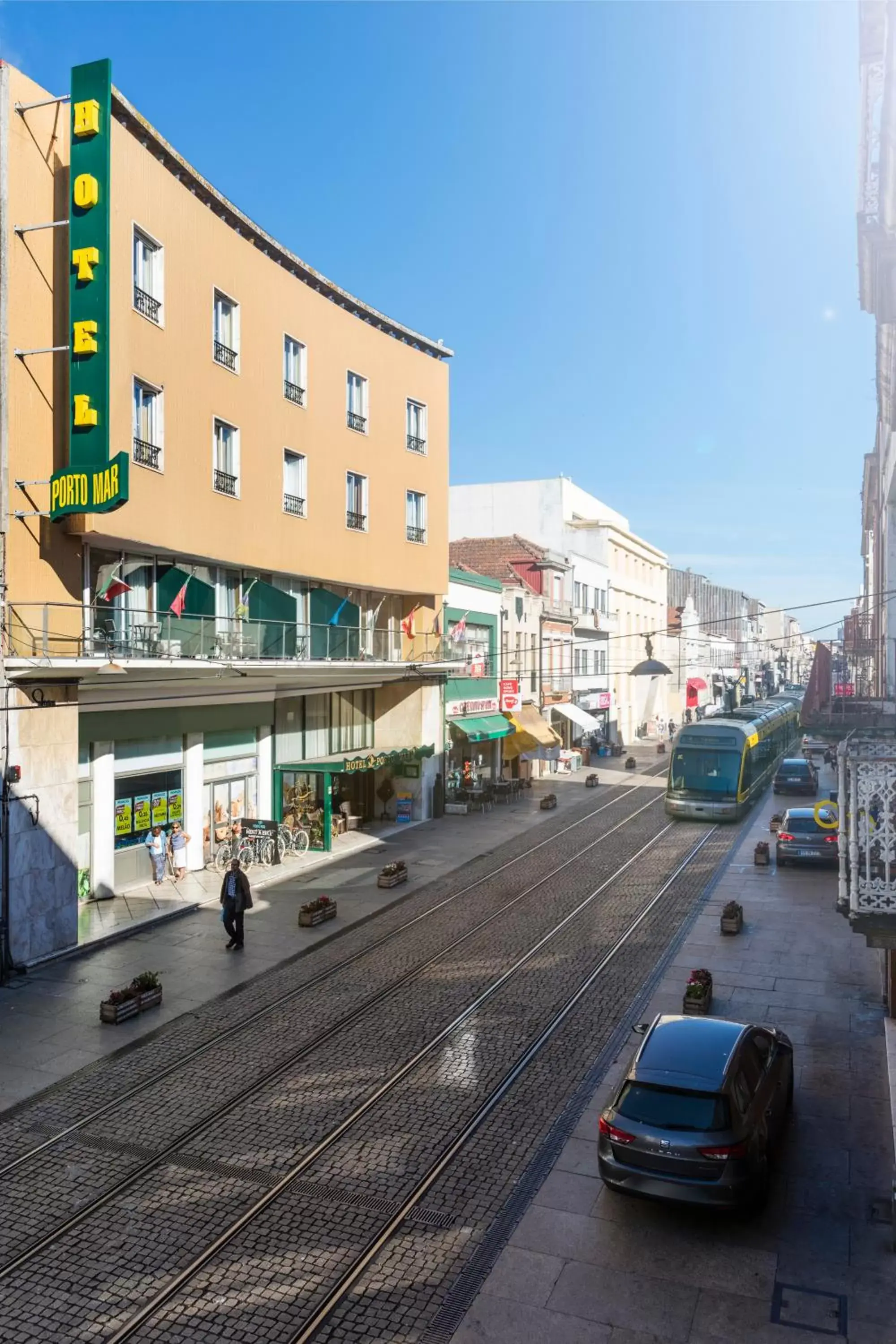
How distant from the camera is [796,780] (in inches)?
1561

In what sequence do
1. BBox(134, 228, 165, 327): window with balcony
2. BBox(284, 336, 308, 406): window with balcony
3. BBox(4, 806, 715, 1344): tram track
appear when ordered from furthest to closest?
BBox(284, 336, 308, 406): window with balcony
BBox(134, 228, 165, 327): window with balcony
BBox(4, 806, 715, 1344): tram track

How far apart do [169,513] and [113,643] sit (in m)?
3.55

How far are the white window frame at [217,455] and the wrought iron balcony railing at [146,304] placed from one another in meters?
2.77

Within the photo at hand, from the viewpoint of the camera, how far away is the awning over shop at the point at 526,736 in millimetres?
41469

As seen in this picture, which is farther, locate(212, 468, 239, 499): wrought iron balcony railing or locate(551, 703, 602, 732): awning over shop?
locate(551, 703, 602, 732): awning over shop

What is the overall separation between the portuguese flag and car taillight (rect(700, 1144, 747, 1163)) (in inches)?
574

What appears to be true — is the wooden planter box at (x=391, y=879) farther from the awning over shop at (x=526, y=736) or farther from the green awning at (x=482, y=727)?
the awning over shop at (x=526, y=736)

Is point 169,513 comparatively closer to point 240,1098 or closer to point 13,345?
point 13,345

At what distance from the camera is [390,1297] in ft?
27.1

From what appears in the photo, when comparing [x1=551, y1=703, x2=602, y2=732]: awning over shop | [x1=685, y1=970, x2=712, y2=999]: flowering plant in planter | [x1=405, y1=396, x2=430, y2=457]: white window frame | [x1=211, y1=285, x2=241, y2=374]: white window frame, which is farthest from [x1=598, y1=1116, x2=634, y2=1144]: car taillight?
[x1=551, y1=703, x2=602, y2=732]: awning over shop

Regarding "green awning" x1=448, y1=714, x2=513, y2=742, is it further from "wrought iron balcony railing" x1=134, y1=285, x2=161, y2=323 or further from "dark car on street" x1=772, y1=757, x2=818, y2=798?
→ "wrought iron balcony railing" x1=134, y1=285, x2=161, y2=323

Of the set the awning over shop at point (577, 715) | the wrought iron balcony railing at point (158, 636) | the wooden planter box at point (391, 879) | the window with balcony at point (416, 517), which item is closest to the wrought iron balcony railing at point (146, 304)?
the wrought iron balcony railing at point (158, 636)

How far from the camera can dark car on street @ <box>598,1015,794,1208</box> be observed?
29.6 ft

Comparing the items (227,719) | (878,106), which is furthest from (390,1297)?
(878,106)
